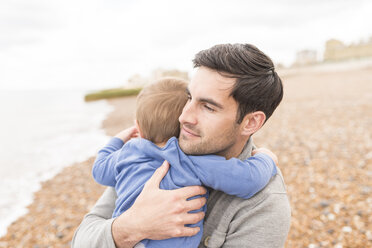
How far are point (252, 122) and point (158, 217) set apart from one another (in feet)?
3.32

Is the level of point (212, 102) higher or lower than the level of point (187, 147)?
higher

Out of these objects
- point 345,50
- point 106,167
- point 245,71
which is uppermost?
point 245,71

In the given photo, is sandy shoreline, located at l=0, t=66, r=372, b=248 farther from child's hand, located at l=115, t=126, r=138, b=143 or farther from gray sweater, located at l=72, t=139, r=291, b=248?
child's hand, located at l=115, t=126, r=138, b=143

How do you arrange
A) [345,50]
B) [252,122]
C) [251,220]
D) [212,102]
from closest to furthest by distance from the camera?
[251,220] < [212,102] < [252,122] < [345,50]

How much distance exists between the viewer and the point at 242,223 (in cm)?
156

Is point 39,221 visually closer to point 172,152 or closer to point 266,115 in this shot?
point 172,152

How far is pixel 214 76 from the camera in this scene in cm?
169

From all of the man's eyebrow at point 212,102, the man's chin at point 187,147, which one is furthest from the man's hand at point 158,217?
the man's eyebrow at point 212,102

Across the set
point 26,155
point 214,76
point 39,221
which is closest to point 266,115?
point 214,76

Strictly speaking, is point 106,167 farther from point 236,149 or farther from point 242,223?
point 242,223

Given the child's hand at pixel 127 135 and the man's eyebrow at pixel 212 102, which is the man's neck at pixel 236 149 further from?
the child's hand at pixel 127 135

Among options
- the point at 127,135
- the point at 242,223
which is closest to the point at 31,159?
the point at 127,135

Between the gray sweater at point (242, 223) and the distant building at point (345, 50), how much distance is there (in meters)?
85.7

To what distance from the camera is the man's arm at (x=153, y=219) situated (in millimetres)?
1558
